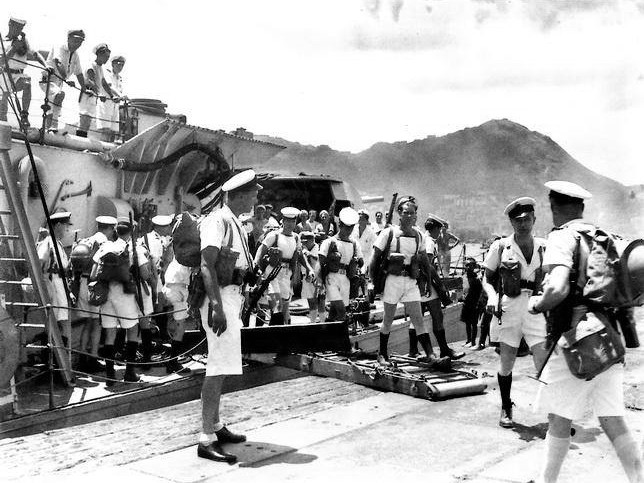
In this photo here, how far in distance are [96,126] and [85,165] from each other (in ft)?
3.10

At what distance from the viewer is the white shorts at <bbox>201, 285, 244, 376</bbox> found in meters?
5.00

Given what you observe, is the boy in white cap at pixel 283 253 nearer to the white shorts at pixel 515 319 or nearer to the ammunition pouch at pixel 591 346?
the white shorts at pixel 515 319

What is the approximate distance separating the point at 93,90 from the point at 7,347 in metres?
6.68

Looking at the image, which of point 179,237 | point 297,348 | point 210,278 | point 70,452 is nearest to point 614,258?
point 210,278

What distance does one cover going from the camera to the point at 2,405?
6062 millimetres

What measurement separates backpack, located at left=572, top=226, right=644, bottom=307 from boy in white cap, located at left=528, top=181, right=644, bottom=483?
8cm

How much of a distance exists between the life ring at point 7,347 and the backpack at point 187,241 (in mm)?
1725

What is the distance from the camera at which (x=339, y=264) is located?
10156 mm

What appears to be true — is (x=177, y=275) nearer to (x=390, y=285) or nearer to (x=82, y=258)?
(x=82, y=258)

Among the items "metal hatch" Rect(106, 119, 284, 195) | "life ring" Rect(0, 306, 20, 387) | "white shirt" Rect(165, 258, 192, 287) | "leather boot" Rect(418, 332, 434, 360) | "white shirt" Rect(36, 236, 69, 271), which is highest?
"metal hatch" Rect(106, 119, 284, 195)

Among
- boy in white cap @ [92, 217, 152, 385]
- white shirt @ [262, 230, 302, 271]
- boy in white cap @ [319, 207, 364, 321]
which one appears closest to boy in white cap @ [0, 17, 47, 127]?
boy in white cap @ [92, 217, 152, 385]

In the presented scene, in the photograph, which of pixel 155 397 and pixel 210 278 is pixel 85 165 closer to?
pixel 155 397

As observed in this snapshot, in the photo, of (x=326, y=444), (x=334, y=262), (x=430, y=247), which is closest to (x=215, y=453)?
(x=326, y=444)

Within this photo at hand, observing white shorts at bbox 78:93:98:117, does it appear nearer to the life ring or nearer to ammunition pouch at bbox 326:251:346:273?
ammunition pouch at bbox 326:251:346:273
